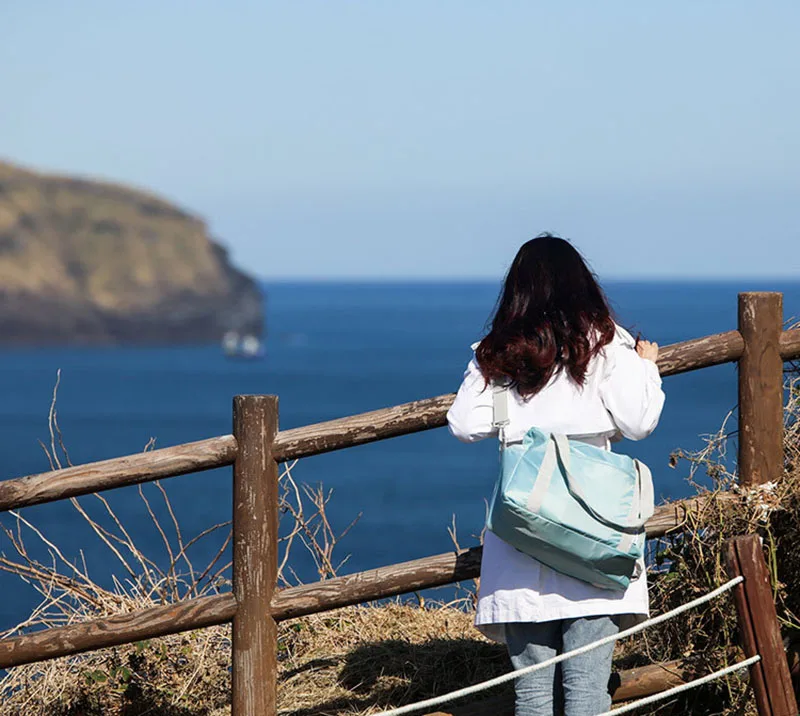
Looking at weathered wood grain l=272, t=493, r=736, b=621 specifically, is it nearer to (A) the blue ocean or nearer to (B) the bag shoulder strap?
(A) the blue ocean

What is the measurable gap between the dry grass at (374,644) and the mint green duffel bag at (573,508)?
2.63 feet

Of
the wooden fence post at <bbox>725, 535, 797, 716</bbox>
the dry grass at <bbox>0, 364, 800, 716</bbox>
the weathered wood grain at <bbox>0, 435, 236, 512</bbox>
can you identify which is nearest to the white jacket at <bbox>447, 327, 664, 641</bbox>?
the wooden fence post at <bbox>725, 535, 797, 716</bbox>

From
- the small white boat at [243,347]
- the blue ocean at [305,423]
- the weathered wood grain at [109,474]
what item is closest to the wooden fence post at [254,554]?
the weathered wood grain at [109,474]

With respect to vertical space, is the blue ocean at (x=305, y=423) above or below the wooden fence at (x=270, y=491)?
below

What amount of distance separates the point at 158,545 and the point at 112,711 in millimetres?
42030

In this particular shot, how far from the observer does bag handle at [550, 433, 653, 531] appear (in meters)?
3.43

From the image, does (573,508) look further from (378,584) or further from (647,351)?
(378,584)

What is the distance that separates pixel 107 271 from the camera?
153250 mm

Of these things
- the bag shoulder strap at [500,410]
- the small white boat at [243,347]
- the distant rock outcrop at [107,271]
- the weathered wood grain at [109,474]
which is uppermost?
the bag shoulder strap at [500,410]

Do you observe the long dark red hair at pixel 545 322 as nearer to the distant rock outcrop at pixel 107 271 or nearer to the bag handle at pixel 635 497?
the bag handle at pixel 635 497

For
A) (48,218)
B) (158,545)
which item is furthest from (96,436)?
(48,218)

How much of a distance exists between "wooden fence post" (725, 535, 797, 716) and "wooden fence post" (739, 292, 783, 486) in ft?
2.36

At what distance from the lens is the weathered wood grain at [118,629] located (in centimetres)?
422

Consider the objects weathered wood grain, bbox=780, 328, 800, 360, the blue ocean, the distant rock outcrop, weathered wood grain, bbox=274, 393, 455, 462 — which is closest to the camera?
weathered wood grain, bbox=274, 393, 455, 462
